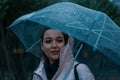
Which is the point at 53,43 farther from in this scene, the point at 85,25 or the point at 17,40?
the point at 17,40

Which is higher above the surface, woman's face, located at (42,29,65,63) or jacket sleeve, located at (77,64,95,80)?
woman's face, located at (42,29,65,63)

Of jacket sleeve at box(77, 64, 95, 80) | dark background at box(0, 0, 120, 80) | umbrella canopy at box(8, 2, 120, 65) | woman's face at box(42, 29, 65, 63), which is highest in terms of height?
umbrella canopy at box(8, 2, 120, 65)

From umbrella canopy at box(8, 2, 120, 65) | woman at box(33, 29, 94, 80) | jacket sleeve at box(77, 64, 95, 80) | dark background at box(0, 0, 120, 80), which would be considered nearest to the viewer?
umbrella canopy at box(8, 2, 120, 65)

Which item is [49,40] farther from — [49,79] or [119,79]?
[119,79]

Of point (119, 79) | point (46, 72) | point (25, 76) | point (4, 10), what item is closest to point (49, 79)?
point (46, 72)

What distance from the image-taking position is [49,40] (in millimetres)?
5059

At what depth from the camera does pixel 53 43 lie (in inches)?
197

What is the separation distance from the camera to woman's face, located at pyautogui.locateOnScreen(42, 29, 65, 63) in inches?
197

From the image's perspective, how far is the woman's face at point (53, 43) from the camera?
4.99 metres

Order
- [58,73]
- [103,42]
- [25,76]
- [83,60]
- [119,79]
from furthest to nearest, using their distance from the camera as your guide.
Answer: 1. [119,79]
2. [25,76]
3. [83,60]
4. [58,73]
5. [103,42]

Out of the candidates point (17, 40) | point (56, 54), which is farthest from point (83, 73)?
point (17, 40)

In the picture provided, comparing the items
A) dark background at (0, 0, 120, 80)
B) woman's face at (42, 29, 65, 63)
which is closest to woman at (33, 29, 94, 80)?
woman's face at (42, 29, 65, 63)

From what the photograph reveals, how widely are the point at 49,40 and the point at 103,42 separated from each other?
67cm

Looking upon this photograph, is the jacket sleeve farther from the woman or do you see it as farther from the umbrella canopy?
the umbrella canopy
